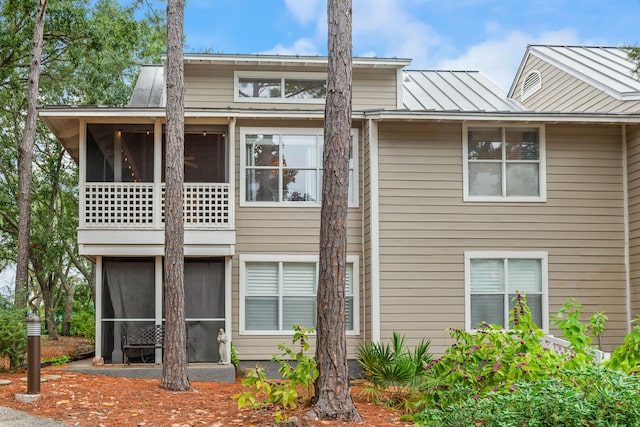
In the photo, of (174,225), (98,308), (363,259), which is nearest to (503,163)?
(363,259)

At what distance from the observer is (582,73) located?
15797 mm

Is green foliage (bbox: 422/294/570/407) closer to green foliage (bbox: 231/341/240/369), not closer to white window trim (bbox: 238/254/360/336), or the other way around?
white window trim (bbox: 238/254/360/336)

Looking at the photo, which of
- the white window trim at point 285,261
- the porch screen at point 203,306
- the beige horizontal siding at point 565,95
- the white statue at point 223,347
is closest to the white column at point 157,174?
the porch screen at point 203,306

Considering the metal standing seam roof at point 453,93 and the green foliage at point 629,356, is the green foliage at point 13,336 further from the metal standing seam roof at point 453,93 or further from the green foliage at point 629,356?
the metal standing seam roof at point 453,93

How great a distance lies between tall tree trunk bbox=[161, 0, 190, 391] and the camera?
996 cm

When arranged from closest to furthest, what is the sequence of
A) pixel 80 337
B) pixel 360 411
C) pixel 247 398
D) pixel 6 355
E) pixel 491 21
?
pixel 247 398
pixel 360 411
pixel 6 355
pixel 80 337
pixel 491 21

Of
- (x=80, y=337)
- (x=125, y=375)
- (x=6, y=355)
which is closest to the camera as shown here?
(x=6, y=355)

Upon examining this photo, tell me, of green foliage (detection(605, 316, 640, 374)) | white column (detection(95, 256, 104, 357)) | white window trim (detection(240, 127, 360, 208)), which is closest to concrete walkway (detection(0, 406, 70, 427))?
white column (detection(95, 256, 104, 357))

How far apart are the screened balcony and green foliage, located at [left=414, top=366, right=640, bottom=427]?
7.08 m

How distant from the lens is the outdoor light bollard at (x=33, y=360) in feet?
29.0

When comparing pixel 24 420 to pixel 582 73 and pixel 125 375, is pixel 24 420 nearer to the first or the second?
pixel 125 375

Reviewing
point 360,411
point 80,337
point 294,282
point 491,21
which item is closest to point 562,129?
point 294,282

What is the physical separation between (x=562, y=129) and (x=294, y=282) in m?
5.91

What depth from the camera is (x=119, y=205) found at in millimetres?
12875
